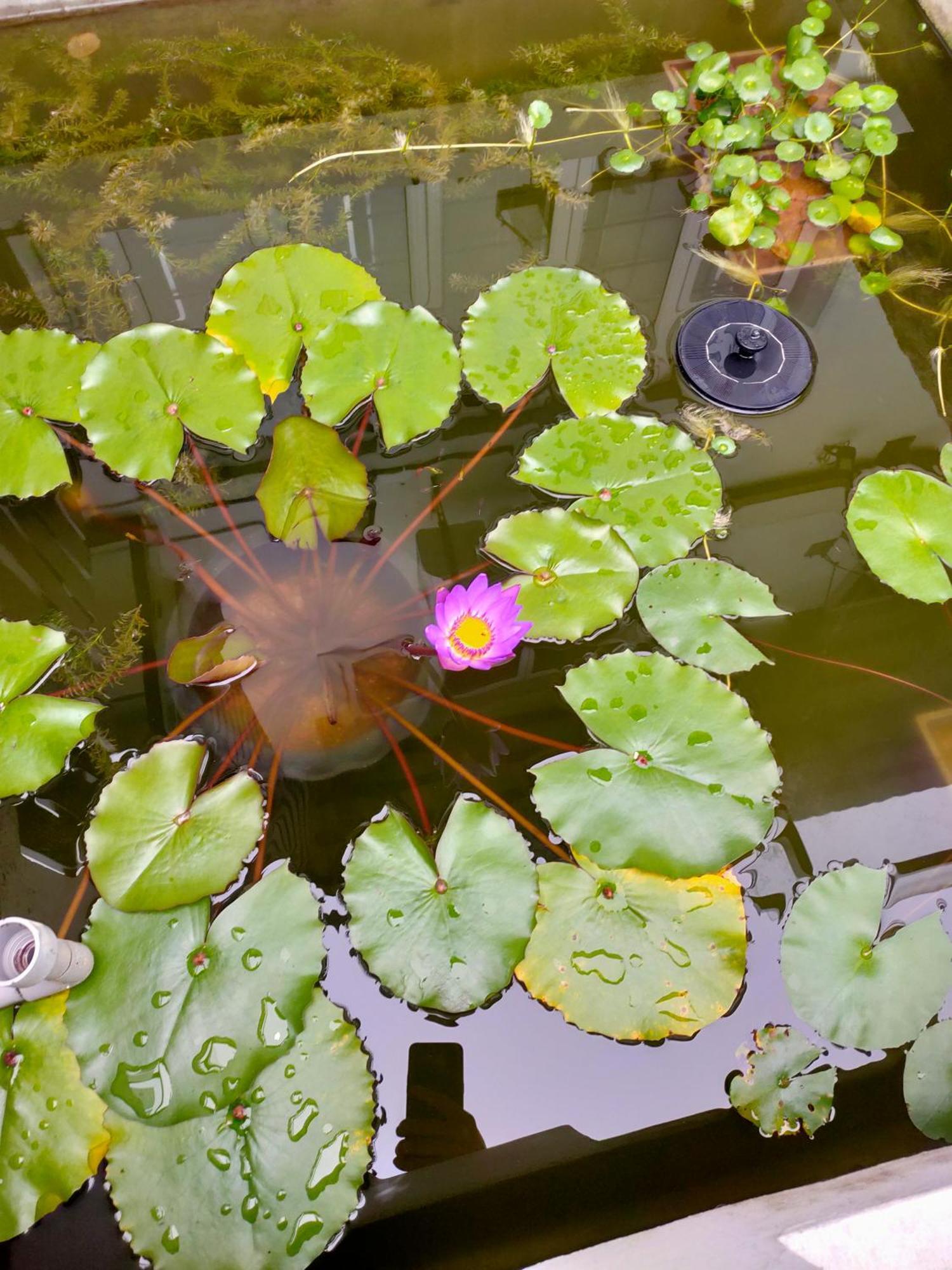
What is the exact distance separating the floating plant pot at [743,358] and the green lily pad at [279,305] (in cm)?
97

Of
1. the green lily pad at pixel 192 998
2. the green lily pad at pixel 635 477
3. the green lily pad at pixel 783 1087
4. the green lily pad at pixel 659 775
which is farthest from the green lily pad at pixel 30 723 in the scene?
the green lily pad at pixel 783 1087

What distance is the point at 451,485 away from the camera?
7.16 feet

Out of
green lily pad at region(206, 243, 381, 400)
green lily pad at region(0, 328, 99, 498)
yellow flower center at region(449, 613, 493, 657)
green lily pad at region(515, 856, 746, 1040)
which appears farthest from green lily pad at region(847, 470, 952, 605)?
green lily pad at region(0, 328, 99, 498)

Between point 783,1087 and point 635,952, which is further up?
point 635,952

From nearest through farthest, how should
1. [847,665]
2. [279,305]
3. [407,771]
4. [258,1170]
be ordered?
1. [258,1170]
2. [407,771]
3. [847,665]
4. [279,305]

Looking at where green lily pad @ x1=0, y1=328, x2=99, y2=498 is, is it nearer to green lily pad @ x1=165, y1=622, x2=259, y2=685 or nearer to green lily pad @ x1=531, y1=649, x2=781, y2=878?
green lily pad @ x1=165, y1=622, x2=259, y2=685

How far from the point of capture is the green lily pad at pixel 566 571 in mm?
1878

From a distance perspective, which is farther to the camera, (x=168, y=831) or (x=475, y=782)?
(x=475, y=782)

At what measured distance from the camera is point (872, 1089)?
1.63 meters

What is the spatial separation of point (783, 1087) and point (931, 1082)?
0.29 meters

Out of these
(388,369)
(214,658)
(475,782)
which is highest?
(388,369)

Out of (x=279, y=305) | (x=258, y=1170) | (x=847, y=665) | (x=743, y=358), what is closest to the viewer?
(x=258, y=1170)

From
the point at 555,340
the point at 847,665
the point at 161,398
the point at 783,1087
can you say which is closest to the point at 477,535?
the point at 555,340

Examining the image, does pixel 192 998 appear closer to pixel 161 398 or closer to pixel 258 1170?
pixel 258 1170
